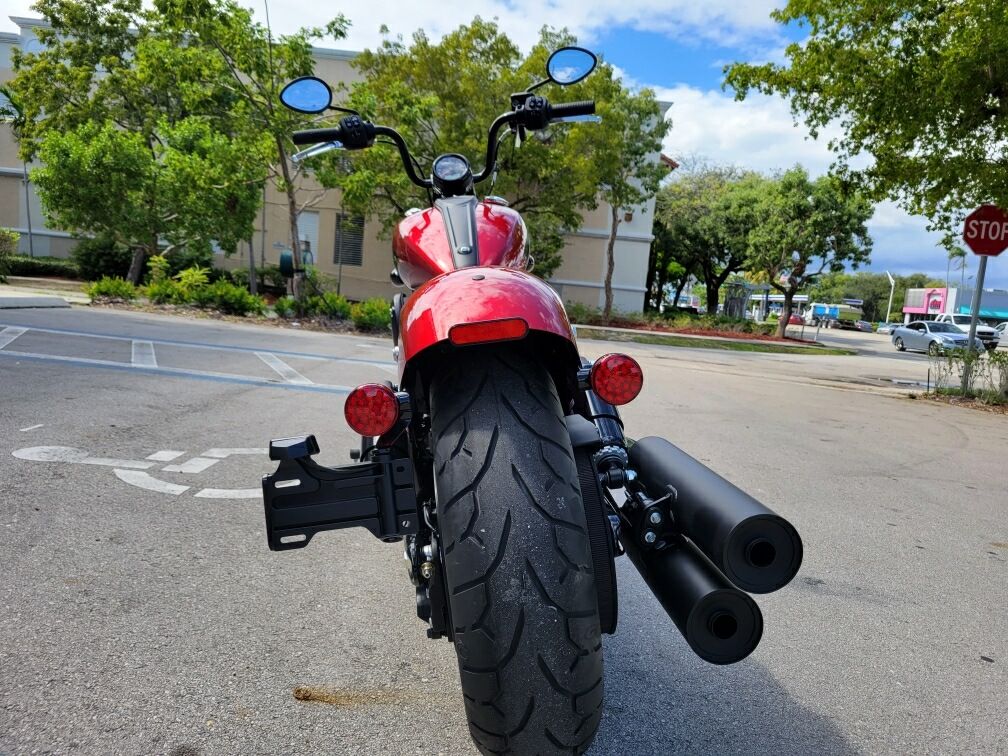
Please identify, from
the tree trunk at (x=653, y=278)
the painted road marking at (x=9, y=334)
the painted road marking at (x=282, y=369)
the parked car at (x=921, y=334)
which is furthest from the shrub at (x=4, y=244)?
the parked car at (x=921, y=334)

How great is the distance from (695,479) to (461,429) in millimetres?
685

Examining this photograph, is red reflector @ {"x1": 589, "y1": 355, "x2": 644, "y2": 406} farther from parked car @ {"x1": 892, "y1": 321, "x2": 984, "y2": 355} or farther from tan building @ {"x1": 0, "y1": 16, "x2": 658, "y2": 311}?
parked car @ {"x1": 892, "y1": 321, "x2": 984, "y2": 355}

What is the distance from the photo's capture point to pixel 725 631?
174cm

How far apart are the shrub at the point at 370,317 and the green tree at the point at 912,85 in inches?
366

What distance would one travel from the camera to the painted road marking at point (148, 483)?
13.8 feet

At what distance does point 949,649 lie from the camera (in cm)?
296

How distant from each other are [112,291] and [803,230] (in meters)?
29.9

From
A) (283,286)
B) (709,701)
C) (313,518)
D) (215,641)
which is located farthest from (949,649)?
(283,286)

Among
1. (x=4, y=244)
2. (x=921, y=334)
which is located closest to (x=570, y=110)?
(x=4, y=244)

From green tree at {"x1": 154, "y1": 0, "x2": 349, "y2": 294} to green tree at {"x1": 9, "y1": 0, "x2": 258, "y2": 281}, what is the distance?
46cm

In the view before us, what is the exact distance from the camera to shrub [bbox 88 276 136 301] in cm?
1691

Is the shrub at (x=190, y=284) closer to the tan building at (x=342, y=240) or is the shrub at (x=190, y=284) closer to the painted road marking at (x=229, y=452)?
the painted road marking at (x=229, y=452)

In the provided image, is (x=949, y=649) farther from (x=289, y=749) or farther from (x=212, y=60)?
(x=212, y=60)

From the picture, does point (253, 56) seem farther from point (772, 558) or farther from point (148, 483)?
point (772, 558)
